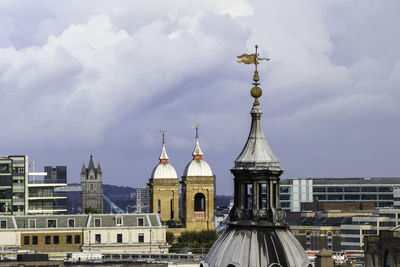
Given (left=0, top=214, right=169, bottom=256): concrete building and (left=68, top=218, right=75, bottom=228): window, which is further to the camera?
(left=68, top=218, right=75, bottom=228): window

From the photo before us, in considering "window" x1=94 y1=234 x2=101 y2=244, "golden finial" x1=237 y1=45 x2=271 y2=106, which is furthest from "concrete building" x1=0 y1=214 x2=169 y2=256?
"golden finial" x1=237 y1=45 x2=271 y2=106

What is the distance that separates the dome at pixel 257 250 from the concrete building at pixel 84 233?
484 feet

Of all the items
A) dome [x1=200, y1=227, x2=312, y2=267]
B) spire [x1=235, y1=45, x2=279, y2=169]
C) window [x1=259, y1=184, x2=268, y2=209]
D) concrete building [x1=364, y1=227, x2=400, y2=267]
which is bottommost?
concrete building [x1=364, y1=227, x2=400, y2=267]

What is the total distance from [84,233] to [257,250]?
154 m

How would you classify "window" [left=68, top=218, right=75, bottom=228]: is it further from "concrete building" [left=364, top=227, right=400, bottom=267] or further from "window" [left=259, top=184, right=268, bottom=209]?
"window" [left=259, top=184, right=268, bottom=209]

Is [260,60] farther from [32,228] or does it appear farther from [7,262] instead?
[32,228]

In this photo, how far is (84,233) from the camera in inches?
7357

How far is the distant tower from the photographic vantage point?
34625 millimetres

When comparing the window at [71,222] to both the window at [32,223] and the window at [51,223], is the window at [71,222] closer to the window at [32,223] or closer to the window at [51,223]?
the window at [51,223]

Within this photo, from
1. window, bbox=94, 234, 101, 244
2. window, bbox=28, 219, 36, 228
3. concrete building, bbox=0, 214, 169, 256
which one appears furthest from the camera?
window, bbox=94, 234, 101, 244

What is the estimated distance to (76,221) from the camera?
19012cm

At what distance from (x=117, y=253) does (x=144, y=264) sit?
4363 cm

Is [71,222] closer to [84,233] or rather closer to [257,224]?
[84,233]

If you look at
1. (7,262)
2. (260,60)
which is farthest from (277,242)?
(7,262)
